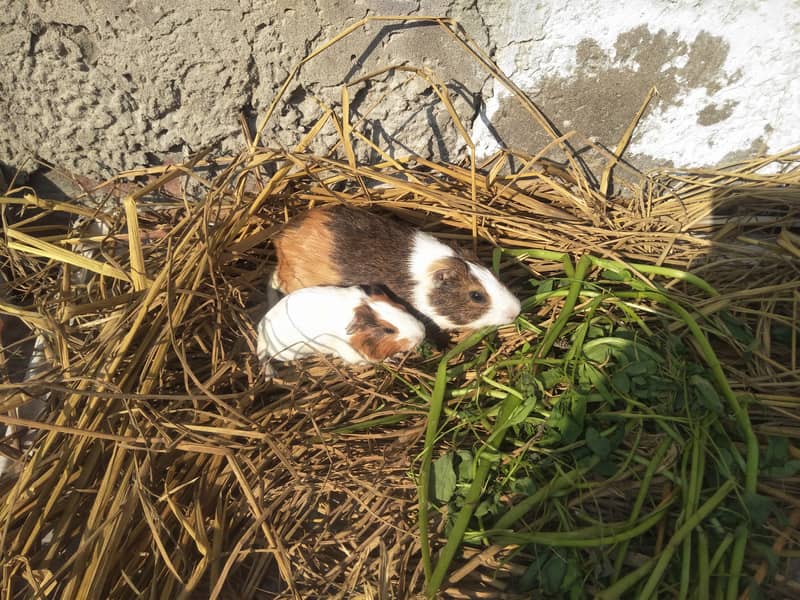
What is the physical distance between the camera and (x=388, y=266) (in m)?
2.45

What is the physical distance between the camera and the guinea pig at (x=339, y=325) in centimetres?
220

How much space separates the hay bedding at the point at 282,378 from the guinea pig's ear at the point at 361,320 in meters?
0.23

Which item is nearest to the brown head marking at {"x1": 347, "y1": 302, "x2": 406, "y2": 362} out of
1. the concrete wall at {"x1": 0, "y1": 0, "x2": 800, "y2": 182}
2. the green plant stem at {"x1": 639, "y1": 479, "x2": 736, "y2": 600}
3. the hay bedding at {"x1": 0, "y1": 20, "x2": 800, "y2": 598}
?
the hay bedding at {"x1": 0, "y1": 20, "x2": 800, "y2": 598}

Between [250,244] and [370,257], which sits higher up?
[250,244]

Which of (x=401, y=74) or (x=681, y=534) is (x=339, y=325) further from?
(x=681, y=534)

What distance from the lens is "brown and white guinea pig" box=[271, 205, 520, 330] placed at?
7.71 feet

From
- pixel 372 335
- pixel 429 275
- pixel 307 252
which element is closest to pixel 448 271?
pixel 429 275

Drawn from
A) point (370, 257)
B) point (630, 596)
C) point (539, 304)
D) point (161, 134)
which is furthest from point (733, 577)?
point (161, 134)

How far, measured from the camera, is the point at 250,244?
2.38 metres

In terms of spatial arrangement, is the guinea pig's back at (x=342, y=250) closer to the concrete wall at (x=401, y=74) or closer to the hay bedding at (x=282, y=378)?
the hay bedding at (x=282, y=378)

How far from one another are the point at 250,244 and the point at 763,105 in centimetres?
243

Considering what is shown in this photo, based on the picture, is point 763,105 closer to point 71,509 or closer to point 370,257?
point 370,257

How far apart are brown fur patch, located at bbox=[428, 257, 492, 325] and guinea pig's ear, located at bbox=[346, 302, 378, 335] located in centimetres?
38

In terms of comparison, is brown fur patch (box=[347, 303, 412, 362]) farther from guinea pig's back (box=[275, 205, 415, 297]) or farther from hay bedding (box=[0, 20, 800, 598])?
guinea pig's back (box=[275, 205, 415, 297])
